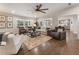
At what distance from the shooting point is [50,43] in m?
3.31

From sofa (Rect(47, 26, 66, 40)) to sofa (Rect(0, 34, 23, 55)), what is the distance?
0.84 m

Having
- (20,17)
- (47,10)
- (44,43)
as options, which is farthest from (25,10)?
(44,43)

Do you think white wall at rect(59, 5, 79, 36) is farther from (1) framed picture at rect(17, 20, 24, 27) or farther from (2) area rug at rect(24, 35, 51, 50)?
(1) framed picture at rect(17, 20, 24, 27)

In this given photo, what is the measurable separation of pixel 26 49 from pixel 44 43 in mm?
498

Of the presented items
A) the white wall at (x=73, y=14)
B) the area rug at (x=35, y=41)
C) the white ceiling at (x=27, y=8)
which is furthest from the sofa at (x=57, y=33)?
the white ceiling at (x=27, y=8)

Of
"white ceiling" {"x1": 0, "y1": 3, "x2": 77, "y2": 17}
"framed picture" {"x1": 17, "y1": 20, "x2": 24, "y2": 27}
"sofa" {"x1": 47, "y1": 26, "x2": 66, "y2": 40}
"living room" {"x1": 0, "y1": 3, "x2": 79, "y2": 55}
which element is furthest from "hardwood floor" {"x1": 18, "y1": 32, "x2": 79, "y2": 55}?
"white ceiling" {"x1": 0, "y1": 3, "x2": 77, "y2": 17}

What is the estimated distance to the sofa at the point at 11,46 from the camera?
10.3ft

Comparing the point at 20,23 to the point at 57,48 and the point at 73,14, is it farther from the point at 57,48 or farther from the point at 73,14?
the point at 73,14

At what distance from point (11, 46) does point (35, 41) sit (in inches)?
25.1

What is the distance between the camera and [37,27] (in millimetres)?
3289

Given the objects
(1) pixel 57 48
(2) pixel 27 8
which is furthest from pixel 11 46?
(1) pixel 57 48

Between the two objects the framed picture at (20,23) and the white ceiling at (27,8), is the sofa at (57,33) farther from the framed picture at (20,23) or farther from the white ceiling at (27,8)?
the framed picture at (20,23)
